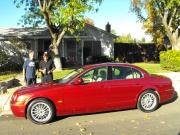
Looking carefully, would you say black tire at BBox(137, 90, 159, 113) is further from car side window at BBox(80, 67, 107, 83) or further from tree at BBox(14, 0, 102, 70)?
tree at BBox(14, 0, 102, 70)

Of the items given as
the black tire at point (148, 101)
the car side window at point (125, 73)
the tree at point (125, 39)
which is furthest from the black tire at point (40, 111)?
the tree at point (125, 39)

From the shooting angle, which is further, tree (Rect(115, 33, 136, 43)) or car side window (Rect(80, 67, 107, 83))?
tree (Rect(115, 33, 136, 43))

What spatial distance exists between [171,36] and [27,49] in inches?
498

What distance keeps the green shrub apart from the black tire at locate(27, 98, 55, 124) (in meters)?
12.6

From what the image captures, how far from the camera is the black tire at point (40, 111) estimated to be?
6734mm

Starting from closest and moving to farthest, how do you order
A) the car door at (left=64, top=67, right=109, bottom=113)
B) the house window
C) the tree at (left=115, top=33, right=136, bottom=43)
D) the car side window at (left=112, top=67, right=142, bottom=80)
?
the car door at (left=64, top=67, right=109, bottom=113)
the car side window at (left=112, top=67, right=142, bottom=80)
the house window
the tree at (left=115, top=33, right=136, bottom=43)

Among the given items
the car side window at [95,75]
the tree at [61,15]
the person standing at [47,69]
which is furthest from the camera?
the tree at [61,15]

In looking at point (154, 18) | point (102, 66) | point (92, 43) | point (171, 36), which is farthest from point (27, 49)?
point (102, 66)

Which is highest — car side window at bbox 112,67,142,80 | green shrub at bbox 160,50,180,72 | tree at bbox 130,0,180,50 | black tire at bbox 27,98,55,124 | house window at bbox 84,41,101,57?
tree at bbox 130,0,180,50

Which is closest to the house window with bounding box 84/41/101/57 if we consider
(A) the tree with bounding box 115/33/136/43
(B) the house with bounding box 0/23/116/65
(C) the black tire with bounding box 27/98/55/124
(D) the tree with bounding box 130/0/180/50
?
(B) the house with bounding box 0/23/116/65

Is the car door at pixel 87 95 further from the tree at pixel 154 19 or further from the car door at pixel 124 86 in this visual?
the tree at pixel 154 19

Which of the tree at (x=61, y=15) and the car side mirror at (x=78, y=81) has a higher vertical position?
the tree at (x=61, y=15)

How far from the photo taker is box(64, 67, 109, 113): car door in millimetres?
6938

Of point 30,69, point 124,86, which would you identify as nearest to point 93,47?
point 30,69
